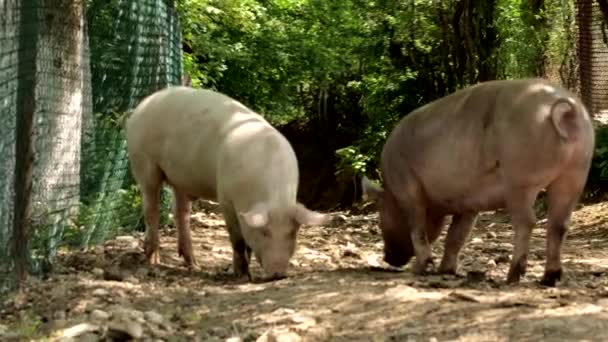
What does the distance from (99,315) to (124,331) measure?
0.54 metres

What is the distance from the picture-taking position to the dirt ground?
15.7 ft

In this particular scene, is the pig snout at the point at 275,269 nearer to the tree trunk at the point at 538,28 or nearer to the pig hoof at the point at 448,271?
the pig hoof at the point at 448,271

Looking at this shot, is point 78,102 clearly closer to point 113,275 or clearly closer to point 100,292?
point 113,275

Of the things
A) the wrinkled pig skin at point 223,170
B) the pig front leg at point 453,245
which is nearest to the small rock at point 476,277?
the pig front leg at point 453,245

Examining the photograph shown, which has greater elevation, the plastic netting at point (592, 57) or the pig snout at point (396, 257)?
the plastic netting at point (592, 57)

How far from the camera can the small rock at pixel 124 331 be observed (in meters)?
4.81

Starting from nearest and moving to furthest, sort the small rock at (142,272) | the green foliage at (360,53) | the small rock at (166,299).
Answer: the small rock at (166,299) → the small rock at (142,272) → the green foliage at (360,53)

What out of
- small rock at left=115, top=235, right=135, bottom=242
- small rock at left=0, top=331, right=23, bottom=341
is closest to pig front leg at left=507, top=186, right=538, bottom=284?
small rock at left=0, top=331, right=23, bottom=341

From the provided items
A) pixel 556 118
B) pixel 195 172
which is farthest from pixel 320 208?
pixel 556 118

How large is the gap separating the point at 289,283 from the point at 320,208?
11.1m

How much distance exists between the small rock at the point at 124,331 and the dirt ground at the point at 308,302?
0.01m

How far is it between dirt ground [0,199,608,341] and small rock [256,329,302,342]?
13mm

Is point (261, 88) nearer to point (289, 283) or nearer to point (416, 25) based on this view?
point (416, 25)

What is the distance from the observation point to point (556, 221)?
645cm
